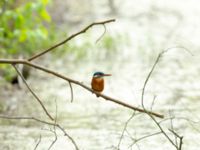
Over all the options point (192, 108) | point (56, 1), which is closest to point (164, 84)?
point (192, 108)

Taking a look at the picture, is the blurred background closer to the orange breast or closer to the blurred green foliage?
the blurred green foliage

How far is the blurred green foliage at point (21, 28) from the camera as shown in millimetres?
5988

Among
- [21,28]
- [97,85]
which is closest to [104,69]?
[21,28]

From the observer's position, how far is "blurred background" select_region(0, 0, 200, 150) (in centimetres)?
527

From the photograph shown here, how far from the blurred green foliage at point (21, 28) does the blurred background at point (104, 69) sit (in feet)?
0.04

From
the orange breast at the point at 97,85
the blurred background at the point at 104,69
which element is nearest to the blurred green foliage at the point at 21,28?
the blurred background at the point at 104,69

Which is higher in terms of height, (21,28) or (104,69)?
(21,28)

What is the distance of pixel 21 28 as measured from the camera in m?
6.70

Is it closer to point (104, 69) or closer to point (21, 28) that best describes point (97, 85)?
point (21, 28)

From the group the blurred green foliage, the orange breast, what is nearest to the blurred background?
the blurred green foliage

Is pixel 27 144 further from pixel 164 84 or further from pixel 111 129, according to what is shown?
pixel 164 84

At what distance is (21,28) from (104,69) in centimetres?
147

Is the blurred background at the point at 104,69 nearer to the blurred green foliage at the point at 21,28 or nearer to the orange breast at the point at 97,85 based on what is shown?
the blurred green foliage at the point at 21,28

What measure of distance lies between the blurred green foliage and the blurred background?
0.01m
